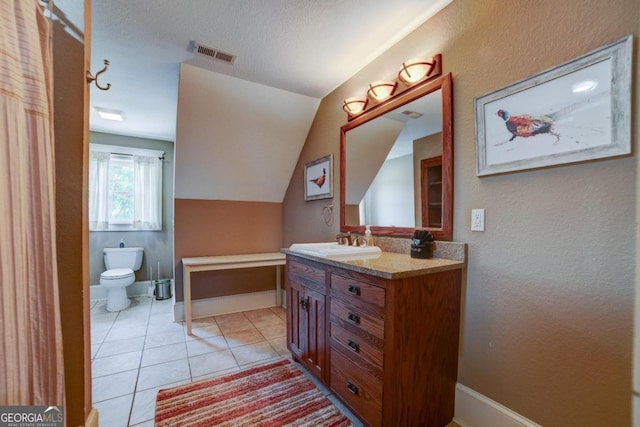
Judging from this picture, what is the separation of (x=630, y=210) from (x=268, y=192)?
314 cm

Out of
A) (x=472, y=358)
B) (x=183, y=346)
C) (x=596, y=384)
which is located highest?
(x=596, y=384)

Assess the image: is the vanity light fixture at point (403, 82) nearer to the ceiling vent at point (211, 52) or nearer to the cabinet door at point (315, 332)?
the ceiling vent at point (211, 52)

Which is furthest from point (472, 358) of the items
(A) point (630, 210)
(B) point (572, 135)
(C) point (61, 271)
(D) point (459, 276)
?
(C) point (61, 271)

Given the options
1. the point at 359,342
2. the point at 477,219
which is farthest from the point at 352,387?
the point at 477,219

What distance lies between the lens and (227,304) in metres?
3.33

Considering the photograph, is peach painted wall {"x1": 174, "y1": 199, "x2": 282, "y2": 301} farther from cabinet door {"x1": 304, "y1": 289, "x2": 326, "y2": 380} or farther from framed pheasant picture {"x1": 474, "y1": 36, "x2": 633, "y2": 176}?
framed pheasant picture {"x1": 474, "y1": 36, "x2": 633, "y2": 176}

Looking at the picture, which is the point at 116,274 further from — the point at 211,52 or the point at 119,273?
the point at 211,52

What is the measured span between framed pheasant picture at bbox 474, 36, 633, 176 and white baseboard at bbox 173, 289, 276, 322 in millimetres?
2937

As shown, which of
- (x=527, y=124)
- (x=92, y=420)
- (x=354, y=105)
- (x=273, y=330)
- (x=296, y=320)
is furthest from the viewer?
(x=273, y=330)

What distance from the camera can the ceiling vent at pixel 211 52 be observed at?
198cm

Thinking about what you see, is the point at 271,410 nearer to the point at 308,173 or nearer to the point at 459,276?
the point at 459,276

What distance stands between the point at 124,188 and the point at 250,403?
3.56m

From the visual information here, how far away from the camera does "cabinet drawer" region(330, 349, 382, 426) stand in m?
1.29

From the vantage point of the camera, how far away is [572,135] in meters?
1.10
